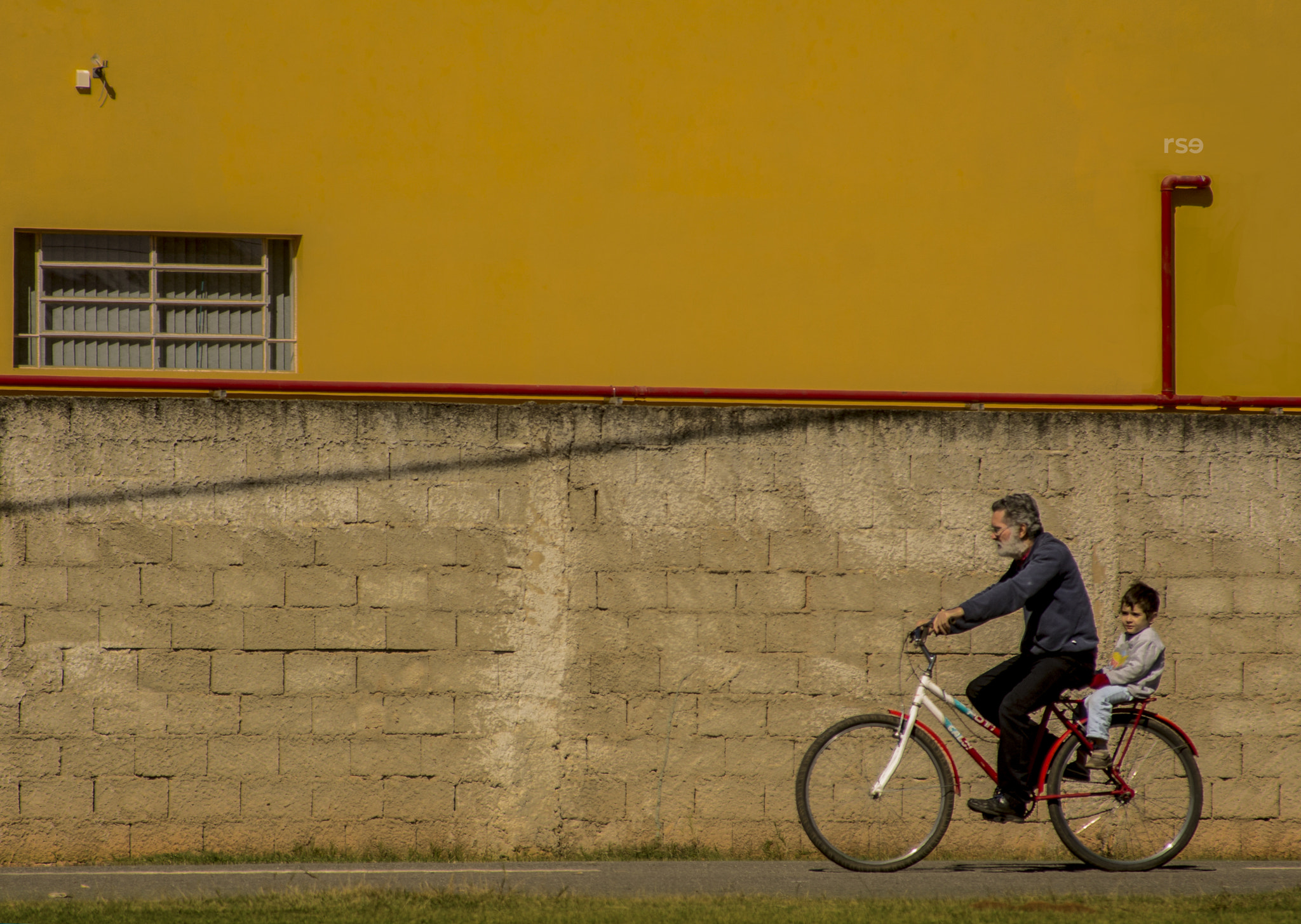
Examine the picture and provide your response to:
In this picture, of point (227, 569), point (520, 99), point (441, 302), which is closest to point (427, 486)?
point (227, 569)

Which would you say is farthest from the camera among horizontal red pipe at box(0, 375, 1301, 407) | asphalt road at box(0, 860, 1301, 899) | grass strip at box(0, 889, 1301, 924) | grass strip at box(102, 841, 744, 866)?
horizontal red pipe at box(0, 375, 1301, 407)

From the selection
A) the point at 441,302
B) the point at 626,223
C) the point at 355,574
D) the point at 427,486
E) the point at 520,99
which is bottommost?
the point at 355,574

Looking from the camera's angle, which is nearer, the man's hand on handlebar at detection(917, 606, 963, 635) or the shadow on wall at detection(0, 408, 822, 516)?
the man's hand on handlebar at detection(917, 606, 963, 635)

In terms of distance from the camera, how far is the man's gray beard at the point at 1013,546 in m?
5.80

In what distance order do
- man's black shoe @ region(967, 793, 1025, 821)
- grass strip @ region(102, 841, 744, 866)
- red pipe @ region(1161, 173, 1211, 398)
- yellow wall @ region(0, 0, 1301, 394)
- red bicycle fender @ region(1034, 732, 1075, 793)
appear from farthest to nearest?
red pipe @ region(1161, 173, 1211, 398) < yellow wall @ region(0, 0, 1301, 394) < grass strip @ region(102, 841, 744, 866) < red bicycle fender @ region(1034, 732, 1075, 793) < man's black shoe @ region(967, 793, 1025, 821)

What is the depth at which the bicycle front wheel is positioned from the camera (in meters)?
5.80

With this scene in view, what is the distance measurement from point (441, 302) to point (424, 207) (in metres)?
0.62

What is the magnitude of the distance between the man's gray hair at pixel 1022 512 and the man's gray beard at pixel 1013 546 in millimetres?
35

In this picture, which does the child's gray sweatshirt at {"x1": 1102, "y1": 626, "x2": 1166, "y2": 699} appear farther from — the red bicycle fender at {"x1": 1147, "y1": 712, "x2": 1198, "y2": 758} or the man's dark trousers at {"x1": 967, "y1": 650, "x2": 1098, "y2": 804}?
the man's dark trousers at {"x1": 967, "y1": 650, "x2": 1098, "y2": 804}

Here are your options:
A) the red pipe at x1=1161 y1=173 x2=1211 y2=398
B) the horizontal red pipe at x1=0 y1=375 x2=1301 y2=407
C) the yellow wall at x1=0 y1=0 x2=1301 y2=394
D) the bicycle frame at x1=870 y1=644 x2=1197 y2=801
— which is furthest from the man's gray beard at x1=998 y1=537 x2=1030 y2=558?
the red pipe at x1=1161 y1=173 x2=1211 y2=398

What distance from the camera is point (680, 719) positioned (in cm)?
637

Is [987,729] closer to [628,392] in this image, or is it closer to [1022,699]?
[1022,699]

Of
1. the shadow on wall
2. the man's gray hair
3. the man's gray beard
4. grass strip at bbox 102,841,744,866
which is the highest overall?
the shadow on wall

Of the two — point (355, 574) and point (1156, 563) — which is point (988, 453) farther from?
point (355, 574)
